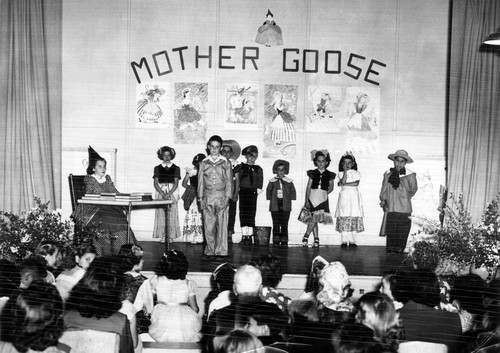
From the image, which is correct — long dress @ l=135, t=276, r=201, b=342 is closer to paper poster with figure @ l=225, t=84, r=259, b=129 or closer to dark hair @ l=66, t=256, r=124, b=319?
dark hair @ l=66, t=256, r=124, b=319

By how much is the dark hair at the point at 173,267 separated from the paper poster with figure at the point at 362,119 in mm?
2456

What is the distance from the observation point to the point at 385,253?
3.77 meters

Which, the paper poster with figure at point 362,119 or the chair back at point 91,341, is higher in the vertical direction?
the paper poster with figure at point 362,119

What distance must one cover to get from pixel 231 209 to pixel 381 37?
1.27 meters

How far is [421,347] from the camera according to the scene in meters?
1.28

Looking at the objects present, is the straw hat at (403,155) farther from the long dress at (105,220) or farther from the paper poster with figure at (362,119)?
the long dress at (105,220)

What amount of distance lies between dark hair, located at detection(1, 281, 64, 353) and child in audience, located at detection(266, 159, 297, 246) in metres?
2.73

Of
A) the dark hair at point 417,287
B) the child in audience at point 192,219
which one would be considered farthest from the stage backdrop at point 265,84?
the dark hair at point 417,287

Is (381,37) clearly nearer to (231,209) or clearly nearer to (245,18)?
(245,18)

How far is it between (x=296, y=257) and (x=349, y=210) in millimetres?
650

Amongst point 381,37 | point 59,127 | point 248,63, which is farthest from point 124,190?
point 381,37

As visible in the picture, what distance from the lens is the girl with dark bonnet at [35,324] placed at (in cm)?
116

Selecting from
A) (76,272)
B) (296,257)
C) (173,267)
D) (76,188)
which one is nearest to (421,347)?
(173,267)

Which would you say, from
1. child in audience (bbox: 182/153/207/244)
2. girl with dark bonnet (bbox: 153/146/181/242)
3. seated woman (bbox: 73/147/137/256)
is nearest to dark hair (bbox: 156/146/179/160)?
girl with dark bonnet (bbox: 153/146/181/242)
